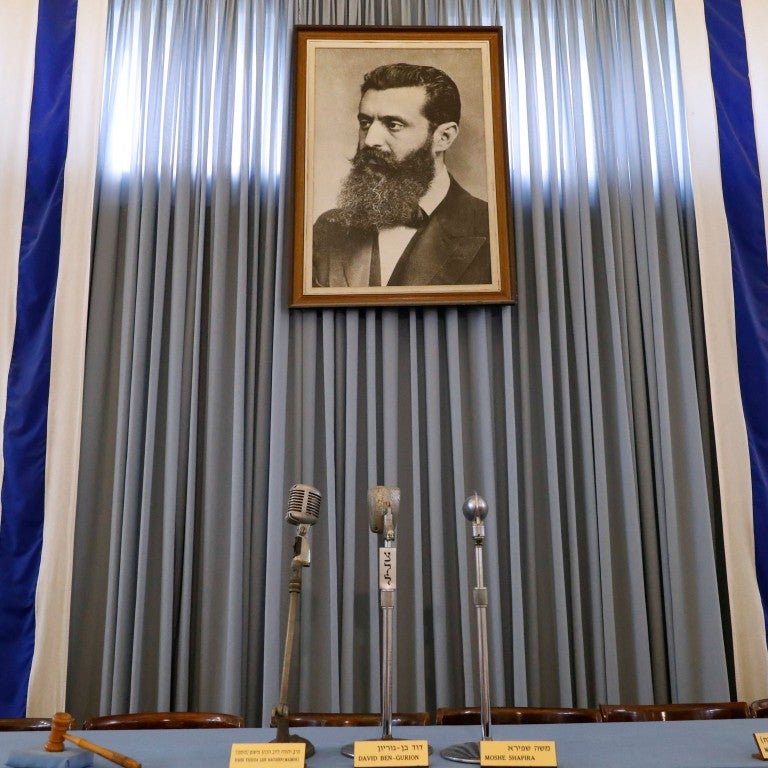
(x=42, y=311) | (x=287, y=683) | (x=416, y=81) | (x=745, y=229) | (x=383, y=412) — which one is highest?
(x=416, y=81)

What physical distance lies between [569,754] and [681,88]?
3.23m

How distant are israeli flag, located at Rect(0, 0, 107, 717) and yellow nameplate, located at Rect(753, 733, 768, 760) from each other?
8.37 feet

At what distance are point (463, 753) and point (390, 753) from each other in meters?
0.18

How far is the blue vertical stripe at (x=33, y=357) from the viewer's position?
131 inches

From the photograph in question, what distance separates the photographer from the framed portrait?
363 cm

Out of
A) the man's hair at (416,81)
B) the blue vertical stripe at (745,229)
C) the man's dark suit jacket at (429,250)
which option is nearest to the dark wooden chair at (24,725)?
the man's dark suit jacket at (429,250)

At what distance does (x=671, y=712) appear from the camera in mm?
2652

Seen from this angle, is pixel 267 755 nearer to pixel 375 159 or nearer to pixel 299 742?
pixel 299 742

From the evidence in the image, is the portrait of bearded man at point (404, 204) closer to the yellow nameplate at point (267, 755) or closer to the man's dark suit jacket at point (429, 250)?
the man's dark suit jacket at point (429, 250)

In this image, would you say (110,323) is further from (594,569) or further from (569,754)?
(569,754)

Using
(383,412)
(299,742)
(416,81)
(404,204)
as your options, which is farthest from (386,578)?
(416,81)

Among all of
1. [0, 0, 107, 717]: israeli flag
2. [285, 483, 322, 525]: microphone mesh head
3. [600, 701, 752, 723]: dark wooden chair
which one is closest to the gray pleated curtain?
[0, 0, 107, 717]: israeli flag

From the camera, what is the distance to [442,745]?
2.01 m

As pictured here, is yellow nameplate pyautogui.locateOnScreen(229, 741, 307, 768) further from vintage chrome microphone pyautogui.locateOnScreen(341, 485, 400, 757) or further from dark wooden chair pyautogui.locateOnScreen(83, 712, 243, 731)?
dark wooden chair pyautogui.locateOnScreen(83, 712, 243, 731)
